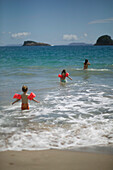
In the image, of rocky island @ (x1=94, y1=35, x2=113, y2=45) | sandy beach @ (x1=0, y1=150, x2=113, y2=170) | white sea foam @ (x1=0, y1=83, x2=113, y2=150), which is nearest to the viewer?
sandy beach @ (x1=0, y1=150, x2=113, y2=170)

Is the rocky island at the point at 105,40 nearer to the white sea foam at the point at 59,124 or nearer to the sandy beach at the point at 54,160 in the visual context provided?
the white sea foam at the point at 59,124

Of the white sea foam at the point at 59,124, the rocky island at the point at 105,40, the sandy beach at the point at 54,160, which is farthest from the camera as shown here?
the rocky island at the point at 105,40

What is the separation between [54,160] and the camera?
138 inches

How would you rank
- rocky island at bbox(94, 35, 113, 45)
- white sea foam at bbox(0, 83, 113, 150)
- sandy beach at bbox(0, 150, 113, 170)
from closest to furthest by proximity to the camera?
sandy beach at bbox(0, 150, 113, 170) → white sea foam at bbox(0, 83, 113, 150) → rocky island at bbox(94, 35, 113, 45)

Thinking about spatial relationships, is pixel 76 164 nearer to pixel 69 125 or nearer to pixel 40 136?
pixel 40 136

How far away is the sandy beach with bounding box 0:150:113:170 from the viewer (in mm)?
3270

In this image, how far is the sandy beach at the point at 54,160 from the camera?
3.27 metres

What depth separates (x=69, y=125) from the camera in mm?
5340

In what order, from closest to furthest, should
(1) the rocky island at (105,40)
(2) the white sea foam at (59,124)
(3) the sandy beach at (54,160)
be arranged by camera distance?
(3) the sandy beach at (54,160), (2) the white sea foam at (59,124), (1) the rocky island at (105,40)

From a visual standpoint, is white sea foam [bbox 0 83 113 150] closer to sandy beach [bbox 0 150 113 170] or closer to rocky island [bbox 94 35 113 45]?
sandy beach [bbox 0 150 113 170]

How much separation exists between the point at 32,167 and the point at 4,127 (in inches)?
86.4

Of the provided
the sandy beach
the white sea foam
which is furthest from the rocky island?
the sandy beach

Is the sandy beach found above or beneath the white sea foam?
beneath

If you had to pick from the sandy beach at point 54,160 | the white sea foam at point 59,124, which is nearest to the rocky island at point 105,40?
the white sea foam at point 59,124
